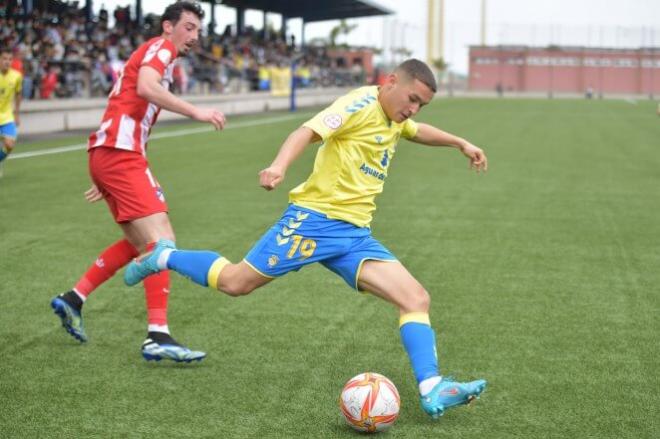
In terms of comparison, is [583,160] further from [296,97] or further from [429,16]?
[429,16]

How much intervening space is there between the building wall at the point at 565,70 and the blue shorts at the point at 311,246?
4143 inches

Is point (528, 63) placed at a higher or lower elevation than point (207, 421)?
higher

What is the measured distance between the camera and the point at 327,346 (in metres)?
6.09

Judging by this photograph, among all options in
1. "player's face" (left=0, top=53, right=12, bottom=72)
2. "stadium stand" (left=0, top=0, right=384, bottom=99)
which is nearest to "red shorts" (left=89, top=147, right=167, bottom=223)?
"player's face" (left=0, top=53, right=12, bottom=72)

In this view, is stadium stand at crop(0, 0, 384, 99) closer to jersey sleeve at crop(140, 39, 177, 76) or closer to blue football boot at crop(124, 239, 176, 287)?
jersey sleeve at crop(140, 39, 177, 76)

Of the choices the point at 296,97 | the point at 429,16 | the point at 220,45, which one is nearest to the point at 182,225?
the point at 220,45

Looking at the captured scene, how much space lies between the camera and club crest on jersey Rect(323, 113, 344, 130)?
466 centimetres

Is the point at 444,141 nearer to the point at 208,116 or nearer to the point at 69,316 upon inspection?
the point at 208,116

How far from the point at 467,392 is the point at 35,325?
328cm

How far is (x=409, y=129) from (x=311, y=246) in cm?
93

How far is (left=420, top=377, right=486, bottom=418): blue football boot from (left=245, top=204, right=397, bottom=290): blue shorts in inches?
27.5

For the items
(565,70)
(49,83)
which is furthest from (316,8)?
(565,70)

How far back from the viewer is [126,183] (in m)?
5.81

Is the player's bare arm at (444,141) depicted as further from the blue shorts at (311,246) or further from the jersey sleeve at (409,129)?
the blue shorts at (311,246)
